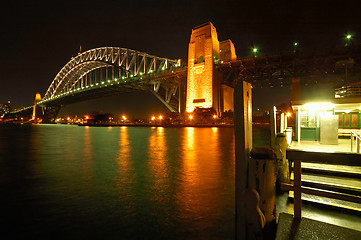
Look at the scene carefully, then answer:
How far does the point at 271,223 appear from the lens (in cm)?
353

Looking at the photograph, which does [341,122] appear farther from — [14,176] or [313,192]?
[14,176]

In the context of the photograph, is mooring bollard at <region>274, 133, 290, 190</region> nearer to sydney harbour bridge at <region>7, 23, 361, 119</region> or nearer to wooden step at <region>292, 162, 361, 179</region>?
wooden step at <region>292, 162, 361, 179</region>

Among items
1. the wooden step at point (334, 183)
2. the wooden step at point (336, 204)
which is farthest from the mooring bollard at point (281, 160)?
the wooden step at point (336, 204)

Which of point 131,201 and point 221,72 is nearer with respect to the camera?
point 131,201

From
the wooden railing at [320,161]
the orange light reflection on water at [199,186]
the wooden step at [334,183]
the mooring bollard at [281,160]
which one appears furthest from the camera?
the mooring bollard at [281,160]

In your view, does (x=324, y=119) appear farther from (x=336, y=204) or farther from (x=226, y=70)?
(x=226, y=70)

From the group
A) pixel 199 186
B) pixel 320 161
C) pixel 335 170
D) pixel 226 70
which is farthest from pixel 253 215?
pixel 226 70

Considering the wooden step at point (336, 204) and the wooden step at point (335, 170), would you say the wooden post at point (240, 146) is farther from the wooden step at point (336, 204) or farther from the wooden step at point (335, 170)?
the wooden step at point (335, 170)

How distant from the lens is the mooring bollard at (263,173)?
10.9 feet

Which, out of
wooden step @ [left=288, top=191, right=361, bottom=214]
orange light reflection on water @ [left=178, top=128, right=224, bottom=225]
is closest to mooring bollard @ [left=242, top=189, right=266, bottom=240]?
orange light reflection on water @ [left=178, top=128, right=224, bottom=225]

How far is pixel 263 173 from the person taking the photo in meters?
3.35

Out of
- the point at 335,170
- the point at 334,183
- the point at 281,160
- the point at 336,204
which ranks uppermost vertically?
the point at 281,160

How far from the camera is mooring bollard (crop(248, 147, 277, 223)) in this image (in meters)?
3.32

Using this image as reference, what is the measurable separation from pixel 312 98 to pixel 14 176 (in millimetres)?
12842
